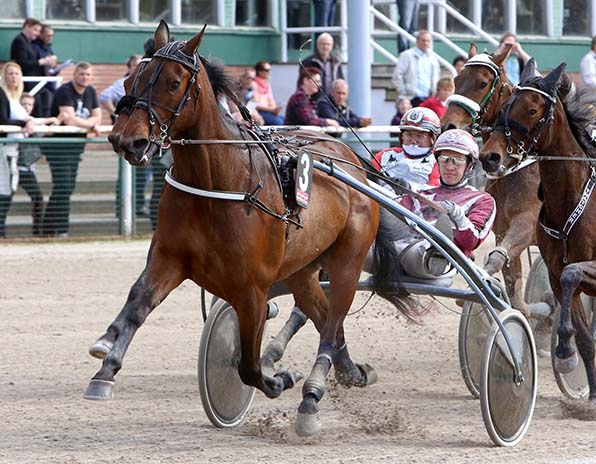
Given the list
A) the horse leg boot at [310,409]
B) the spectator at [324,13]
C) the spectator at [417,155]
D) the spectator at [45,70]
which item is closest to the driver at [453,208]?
the spectator at [417,155]

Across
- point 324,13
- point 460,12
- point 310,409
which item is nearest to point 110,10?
point 324,13

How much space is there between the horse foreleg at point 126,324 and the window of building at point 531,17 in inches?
619

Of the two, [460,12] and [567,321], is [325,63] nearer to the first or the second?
[460,12]

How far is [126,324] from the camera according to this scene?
215 inches

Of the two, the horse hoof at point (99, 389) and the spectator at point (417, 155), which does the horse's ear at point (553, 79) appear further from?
the horse hoof at point (99, 389)

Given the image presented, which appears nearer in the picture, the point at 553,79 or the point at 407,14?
the point at 553,79

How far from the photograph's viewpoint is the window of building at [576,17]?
69.2 ft

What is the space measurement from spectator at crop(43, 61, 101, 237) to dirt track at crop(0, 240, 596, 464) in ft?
6.99

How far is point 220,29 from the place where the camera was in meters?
17.4

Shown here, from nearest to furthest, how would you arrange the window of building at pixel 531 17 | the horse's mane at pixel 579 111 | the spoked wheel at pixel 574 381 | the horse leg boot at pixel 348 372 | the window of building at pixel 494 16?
the horse's mane at pixel 579 111 < the horse leg boot at pixel 348 372 < the spoked wheel at pixel 574 381 < the window of building at pixel 494 16 < the window of building at pixel 531 17

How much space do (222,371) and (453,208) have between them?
1.37m

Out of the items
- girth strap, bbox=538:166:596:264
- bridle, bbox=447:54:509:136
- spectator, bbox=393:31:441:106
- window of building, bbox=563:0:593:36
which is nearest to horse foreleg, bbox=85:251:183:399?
girth strap, bbox=538:166:596:264

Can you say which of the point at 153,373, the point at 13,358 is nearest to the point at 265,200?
the point at 153,373

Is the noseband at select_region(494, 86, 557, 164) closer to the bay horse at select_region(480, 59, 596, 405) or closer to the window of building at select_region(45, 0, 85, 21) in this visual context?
the bay horse at select_region(480, 59, 596, 405)
